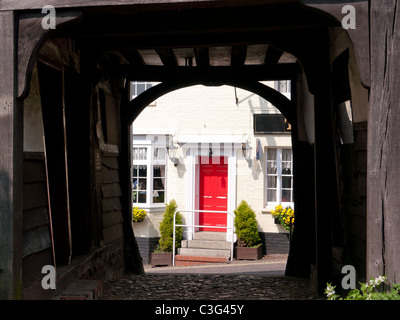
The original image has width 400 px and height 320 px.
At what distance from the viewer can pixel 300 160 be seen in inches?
279

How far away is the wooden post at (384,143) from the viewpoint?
3.01 m

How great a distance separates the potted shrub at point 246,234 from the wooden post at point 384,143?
31.2ft

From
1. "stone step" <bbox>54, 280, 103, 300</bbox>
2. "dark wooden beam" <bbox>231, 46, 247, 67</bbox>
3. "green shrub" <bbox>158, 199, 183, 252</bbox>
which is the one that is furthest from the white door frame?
"stone step" <bbox>54, 280, 103, 300</bbox>

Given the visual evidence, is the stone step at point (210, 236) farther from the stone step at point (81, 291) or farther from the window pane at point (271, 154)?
the stone step at point (81, 291)

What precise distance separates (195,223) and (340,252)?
333 inches

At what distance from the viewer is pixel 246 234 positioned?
41.9 feet

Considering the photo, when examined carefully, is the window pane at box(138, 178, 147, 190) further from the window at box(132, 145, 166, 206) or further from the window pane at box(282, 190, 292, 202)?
the window pane at box(282, 190, 292, 202)

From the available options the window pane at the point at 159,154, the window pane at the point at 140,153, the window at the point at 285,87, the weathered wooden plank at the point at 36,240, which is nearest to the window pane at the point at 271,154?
the window at the point at 285,87

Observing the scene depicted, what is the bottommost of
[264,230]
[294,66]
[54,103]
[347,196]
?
[264,230]

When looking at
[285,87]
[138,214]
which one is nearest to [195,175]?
[138,214]

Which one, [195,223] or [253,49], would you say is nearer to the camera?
[253,49]

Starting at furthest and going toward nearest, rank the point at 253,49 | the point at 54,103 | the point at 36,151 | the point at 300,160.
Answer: the point at 300,160
the point at 253,49
the point at 54,103
the point at 36,151
